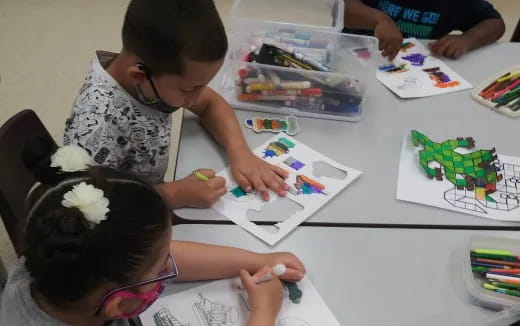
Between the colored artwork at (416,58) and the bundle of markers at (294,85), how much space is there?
0.99 feet

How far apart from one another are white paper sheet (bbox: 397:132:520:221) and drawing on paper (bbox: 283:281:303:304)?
319 mm

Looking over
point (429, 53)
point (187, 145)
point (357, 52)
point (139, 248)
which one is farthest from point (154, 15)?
point (429, 53)

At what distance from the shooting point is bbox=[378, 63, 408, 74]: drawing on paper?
1.41 meters

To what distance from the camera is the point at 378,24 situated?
148 cm

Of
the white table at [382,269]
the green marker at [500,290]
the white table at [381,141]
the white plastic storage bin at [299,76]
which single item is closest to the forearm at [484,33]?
the white table at [381,141]

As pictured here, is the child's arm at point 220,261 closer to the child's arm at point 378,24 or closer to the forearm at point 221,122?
the forearm at point 221,122

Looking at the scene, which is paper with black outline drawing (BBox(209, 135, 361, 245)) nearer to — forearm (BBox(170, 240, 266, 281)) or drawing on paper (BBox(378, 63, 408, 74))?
forearm (BBox(170, 240, 266, 281))

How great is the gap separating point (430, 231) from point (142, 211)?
588mm

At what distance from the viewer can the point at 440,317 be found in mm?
844

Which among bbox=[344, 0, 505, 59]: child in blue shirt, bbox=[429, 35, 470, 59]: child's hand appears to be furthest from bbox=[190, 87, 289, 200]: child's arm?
bbox=[429, 35, 470, 59]: child's hand

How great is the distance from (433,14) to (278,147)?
2.76 ft

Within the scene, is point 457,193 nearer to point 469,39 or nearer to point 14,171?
point 469,39

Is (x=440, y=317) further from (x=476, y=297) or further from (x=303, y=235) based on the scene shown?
(x=303, y=235)

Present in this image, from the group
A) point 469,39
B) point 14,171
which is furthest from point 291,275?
point 469,39
